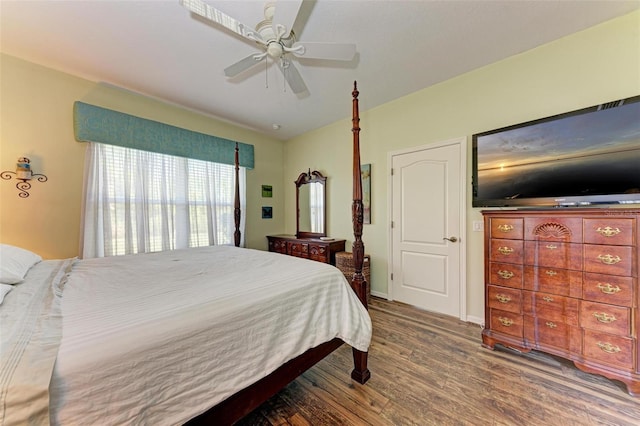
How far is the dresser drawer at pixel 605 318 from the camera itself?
1562mm

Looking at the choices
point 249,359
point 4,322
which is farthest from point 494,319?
point 4,322

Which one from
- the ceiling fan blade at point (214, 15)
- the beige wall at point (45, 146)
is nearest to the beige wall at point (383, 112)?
the beige wall at point (45, 146)

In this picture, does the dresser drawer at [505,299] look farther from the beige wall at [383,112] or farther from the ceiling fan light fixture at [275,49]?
the ceiling fan light fixture at [275,49]

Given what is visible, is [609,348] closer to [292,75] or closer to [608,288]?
[608,288]

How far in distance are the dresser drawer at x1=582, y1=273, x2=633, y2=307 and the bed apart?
1618mm

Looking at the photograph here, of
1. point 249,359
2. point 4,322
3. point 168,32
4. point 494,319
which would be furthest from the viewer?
point 494,319

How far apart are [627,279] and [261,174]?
436 cm

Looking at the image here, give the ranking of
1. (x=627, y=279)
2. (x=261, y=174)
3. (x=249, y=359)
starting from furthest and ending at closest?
(x=261, y=174)
(x=627, y=279)
(x=249, y=359)

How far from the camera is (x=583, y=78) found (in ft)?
6.55

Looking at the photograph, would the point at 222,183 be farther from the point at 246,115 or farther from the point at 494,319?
the point at 494,319

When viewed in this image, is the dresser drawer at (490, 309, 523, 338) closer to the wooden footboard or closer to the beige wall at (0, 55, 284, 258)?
the wooden footboard

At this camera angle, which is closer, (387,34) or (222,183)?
(387,34)

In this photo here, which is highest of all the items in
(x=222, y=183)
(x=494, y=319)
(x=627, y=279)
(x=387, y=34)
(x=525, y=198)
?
(x=387, y=34)

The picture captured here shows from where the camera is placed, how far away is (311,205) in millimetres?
4250
